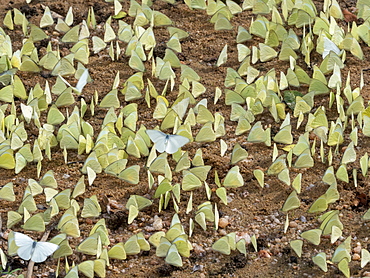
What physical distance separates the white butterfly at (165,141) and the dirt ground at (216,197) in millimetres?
162

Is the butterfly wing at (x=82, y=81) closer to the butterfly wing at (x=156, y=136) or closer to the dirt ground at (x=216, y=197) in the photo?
the dirt ground at (x=216, y=197)

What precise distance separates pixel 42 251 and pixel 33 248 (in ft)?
0.14

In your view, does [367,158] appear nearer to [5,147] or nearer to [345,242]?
[345,242]

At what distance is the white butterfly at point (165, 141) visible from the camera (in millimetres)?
3615

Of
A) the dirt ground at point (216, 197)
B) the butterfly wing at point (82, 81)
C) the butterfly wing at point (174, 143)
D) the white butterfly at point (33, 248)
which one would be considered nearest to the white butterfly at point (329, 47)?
the dirt ground at point (216, 197)

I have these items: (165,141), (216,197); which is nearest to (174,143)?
(165,141)

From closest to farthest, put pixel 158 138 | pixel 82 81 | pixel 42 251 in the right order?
1. pixel 42 251
2. pixel 158 138
3. pixel 82 81

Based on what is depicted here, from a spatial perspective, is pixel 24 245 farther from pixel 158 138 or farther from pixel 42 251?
pixel 158 138

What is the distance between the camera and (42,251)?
3.04 meters

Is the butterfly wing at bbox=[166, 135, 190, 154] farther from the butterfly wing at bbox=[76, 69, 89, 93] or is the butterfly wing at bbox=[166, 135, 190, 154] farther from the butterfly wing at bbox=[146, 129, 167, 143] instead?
the butterfly wing at bbox=[76, 69, 89, 93]

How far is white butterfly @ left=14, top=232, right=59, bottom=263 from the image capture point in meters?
3.03

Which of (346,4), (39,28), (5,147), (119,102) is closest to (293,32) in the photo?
(346,4)

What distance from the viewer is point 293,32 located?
15.0 feet

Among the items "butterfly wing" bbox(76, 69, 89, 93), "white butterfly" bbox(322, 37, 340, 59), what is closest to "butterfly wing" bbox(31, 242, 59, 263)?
"butterfly wing" bbox(76, 69, 89, 93)
